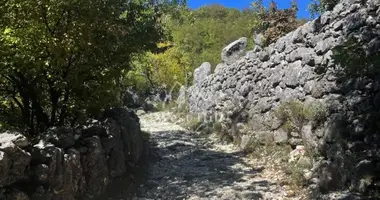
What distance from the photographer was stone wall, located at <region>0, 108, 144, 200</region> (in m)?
4.61

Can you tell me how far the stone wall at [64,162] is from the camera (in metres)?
4.61

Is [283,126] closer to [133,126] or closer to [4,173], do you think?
[133,126]

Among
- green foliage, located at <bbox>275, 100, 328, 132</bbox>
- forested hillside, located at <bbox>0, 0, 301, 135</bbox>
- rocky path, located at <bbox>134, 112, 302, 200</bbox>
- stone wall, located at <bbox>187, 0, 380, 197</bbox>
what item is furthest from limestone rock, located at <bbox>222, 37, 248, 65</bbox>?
forested hillside, located at <bbox>0, 0, 301, 135</bbox>

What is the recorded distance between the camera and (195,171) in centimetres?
969

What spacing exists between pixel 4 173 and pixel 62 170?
3.73 feet

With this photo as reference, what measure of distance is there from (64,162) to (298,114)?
5.52m

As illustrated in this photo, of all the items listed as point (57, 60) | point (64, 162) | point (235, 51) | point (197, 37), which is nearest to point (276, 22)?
point (235, 51)

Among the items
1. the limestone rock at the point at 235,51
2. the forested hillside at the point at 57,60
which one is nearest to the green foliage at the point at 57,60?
the forested hillside at the point at 57,60

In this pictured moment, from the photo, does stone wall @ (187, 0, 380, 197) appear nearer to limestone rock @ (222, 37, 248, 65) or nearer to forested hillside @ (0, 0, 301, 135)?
limestone rock @ (222, 37, 248, 65)

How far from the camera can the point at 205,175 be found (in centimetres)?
926

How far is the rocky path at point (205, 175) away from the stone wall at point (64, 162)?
97cm

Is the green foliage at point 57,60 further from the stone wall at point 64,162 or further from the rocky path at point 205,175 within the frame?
the rocky path at point 205,175

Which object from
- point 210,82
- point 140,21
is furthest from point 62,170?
point 210,82

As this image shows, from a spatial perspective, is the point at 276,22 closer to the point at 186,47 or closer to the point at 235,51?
the point at 235,51
